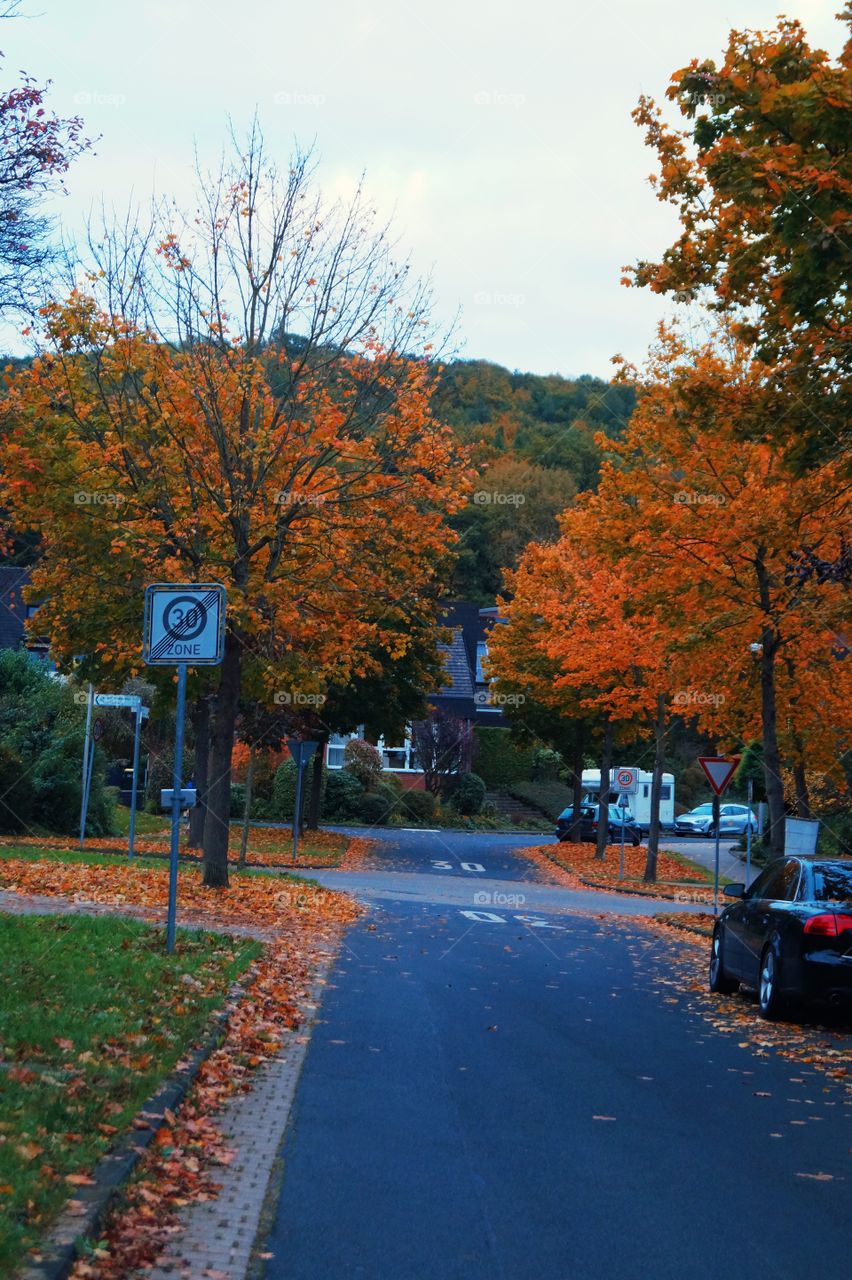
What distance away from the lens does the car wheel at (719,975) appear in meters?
14.5

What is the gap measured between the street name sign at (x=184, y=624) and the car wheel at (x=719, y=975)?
19.8 ft

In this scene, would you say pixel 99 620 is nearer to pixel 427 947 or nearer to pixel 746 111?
pixel 427 947

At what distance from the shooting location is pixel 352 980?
544 inches

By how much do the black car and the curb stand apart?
5812mm

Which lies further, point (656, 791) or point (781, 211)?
→ point (656, 791)

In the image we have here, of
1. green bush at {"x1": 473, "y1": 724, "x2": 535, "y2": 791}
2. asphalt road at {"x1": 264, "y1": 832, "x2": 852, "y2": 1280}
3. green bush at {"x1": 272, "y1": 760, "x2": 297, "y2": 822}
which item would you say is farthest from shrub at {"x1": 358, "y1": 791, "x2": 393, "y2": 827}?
asphalt road at {"x1": 264, "y1": 832, "x2": 852, "y2": 1280}

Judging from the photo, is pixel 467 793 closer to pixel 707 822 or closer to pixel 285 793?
pixel 285 793

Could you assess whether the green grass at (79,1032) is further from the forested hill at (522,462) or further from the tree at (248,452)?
the forested hill at (522,462)

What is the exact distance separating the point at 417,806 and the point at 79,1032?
4864 centimetres

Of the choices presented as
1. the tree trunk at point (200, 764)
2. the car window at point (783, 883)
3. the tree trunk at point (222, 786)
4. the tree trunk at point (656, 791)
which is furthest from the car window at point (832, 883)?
the tree trunk at point (656, 791)

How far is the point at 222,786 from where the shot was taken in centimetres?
2075

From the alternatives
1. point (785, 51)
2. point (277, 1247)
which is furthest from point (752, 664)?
point (277, 1247)

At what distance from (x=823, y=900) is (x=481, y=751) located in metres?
54.7

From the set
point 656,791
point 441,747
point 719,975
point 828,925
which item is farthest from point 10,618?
point 828,925
